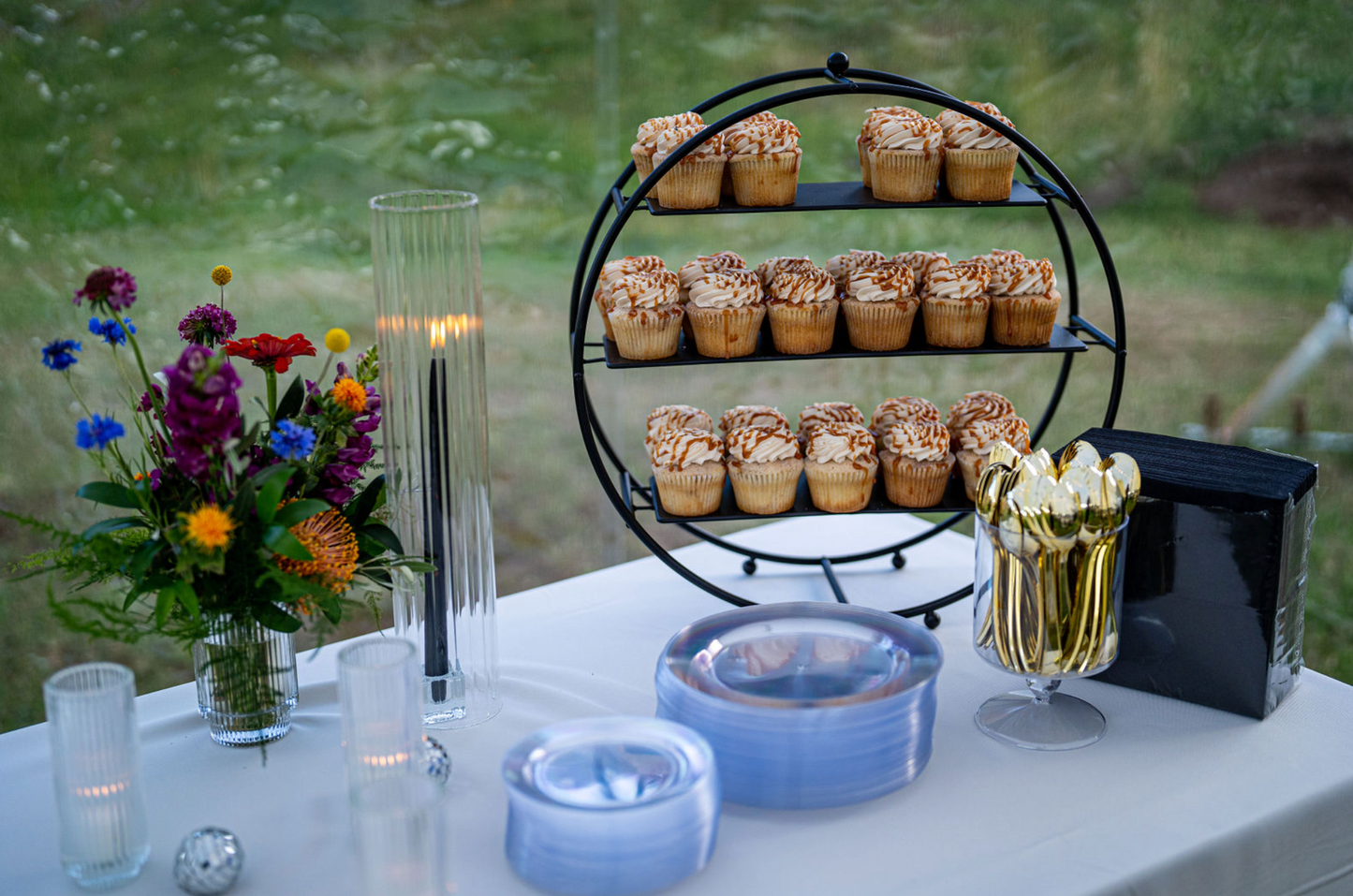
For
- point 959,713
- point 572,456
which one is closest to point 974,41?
point 572,456

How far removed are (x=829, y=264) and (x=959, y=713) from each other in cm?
68

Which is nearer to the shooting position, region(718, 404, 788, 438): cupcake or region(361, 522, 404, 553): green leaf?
region(361, 522, 404, 553): green leaf

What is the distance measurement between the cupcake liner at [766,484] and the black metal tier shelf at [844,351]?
0.15m

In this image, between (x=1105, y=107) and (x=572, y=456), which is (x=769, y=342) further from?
(x=1105, y=107)

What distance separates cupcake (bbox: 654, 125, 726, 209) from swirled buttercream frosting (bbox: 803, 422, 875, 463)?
349mm

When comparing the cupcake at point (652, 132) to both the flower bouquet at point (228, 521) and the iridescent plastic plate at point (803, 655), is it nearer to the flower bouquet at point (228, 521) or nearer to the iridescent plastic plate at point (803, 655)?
the flower bouquet at point (228, 521)

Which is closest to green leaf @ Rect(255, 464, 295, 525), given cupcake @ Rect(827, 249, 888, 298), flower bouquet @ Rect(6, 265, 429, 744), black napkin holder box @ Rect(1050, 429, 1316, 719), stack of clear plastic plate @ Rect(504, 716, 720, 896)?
flower bouquet @ Rect(6, 265, 429, 744)

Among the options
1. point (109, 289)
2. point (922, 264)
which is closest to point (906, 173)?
point (922, 264)

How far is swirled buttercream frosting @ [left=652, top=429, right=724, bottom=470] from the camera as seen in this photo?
1.65 m

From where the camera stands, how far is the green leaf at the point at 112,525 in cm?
121

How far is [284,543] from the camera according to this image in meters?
1.18

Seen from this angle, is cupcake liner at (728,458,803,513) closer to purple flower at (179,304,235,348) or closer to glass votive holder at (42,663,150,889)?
purple flower at (179,304,235,348)

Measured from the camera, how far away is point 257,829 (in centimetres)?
119

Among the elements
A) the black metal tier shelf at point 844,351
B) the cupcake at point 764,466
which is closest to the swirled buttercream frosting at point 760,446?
the cupcake at point 764,466
